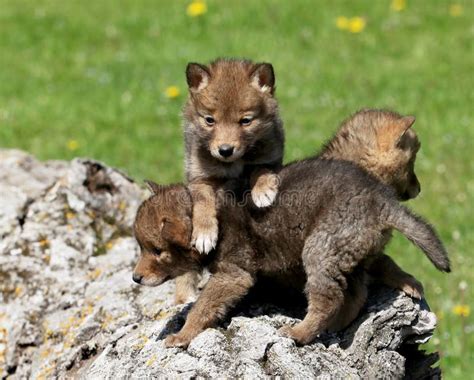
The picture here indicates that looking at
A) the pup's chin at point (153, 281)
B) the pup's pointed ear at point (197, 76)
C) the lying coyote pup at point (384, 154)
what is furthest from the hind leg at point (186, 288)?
the pup's pointed ear at point (197, 76)

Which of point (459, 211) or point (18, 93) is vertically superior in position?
point (459, 211)

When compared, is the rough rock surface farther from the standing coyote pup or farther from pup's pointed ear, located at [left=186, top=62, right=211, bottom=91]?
pup's pointed ear, located at [left=186, top=62, right=211, bottom=91]

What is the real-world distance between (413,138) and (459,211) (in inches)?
168

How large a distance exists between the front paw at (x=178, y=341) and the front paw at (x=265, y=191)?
895mm

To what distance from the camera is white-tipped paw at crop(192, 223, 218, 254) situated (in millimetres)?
5277

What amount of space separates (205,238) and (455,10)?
10901 millimetres

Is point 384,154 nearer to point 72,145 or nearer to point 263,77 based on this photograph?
point 263,77

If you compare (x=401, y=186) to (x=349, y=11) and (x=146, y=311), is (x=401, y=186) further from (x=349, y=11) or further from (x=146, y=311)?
(x=349, y=11)

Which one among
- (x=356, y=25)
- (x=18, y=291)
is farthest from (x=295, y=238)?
(x=356, y=25)

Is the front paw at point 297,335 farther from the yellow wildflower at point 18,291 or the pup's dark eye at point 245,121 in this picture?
the yellow wildflower at point 18,291

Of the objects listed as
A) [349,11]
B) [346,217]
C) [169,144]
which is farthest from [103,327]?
[349,11]

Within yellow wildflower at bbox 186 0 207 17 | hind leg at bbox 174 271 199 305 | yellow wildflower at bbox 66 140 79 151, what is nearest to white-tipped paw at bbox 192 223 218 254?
hind leg at bbox 174 271 199 305

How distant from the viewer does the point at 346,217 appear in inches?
200

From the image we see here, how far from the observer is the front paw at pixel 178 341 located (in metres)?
5.01
